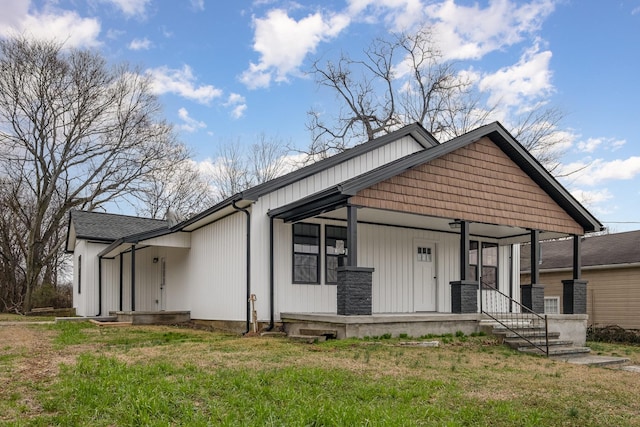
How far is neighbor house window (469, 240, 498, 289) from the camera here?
16094 mm

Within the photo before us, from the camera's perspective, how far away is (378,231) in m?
14.1

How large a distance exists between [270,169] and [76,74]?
1215 cm

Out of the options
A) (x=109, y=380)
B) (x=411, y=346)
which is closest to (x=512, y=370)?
(x=411, y=346)

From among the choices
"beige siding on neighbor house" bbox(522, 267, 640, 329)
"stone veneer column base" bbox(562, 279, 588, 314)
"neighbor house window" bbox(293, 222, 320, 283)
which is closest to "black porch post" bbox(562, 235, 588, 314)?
"stone veneer column base" bbox(562, 279, 588, 314)

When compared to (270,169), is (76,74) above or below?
above

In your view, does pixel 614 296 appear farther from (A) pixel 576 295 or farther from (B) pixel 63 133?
(B) pixel 63 133

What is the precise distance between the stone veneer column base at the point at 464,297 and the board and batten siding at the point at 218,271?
4.61 m

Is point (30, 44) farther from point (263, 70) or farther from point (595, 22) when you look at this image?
point (595, 22)

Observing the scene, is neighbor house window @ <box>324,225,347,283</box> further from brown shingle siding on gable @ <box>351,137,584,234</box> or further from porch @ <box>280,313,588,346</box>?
brown shingle siding on gable @ <box>351,137,584,234</box>

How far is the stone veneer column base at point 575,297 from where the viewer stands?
14160mm

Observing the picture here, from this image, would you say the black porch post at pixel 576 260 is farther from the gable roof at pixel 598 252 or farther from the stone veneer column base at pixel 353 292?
the stone veneer column base at pixel 353 292

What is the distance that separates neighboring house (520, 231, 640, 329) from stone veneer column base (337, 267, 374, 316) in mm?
11997

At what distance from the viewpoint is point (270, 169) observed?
3475cm

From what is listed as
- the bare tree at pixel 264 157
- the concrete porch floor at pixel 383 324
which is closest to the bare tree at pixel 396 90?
the bare tree at pixel 264 157
